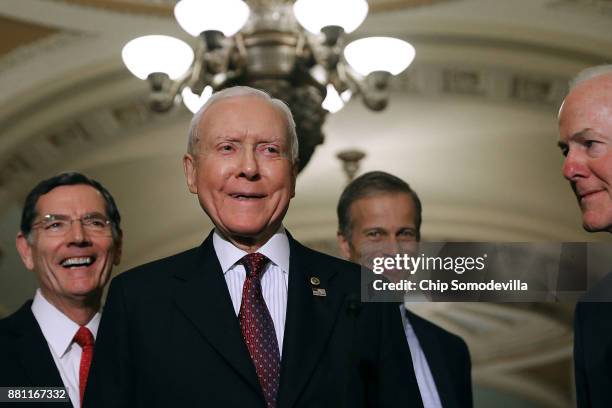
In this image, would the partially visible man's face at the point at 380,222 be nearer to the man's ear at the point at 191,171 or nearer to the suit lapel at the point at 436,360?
the suit lapel at the point at 436,360

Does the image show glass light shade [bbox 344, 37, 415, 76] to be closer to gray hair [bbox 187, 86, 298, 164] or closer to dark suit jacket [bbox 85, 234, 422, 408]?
gray hair [bbox 187, 86, 298, 164]

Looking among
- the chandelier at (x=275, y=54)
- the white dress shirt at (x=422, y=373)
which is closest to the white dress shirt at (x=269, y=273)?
the white dress shirt at (x=422, y=373)

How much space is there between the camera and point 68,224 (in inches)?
88.9

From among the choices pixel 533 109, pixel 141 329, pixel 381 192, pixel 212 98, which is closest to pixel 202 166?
A: pixel 212 98

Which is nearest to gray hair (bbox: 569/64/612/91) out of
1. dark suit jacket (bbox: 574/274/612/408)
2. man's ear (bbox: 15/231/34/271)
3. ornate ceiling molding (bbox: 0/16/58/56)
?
dark suit jacket (bbox: 574/274/612/408)

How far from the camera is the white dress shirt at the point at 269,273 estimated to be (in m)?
1.68

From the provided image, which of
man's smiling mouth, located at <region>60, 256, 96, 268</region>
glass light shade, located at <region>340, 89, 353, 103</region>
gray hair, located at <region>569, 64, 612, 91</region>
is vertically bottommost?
man's smiling mouth, located at <region>60, 256, 96, 268</region>

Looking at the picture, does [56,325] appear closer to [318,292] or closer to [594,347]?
[318,292]

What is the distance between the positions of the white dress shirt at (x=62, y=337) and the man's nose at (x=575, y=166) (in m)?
1.08

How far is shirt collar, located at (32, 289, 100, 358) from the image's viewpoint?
2.17 m

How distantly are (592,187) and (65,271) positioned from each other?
1213 mm

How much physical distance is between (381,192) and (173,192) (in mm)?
6329

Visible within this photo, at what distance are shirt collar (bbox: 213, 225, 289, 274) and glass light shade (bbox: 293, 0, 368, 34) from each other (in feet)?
9.01

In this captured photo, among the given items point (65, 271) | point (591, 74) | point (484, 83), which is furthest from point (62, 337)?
point (484, 83)
